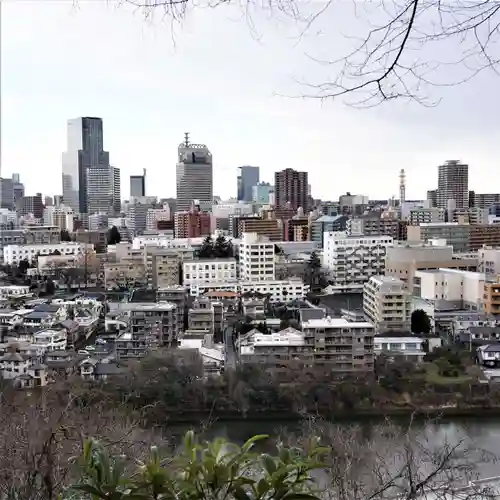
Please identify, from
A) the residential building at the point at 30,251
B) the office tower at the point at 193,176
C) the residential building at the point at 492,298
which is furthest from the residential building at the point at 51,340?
the office tower at the point at 193,176

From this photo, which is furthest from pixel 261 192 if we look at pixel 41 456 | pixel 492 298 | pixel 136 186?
pixel 41 456

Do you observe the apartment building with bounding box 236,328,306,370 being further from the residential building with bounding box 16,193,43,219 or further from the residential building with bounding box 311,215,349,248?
the residential building with bounding box 16,193,43,219

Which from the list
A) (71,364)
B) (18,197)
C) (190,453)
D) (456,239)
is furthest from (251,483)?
(18,197)

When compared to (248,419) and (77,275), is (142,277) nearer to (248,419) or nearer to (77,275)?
(77,275)

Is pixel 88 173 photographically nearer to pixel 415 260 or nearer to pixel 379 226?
pixel 379 226

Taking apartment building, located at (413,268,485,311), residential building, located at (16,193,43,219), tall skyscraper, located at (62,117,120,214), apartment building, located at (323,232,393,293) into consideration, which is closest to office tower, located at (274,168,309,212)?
tall skyscraper, located at (62,117,120,214)

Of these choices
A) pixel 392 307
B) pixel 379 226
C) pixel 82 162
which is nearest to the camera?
pixel 392 307
